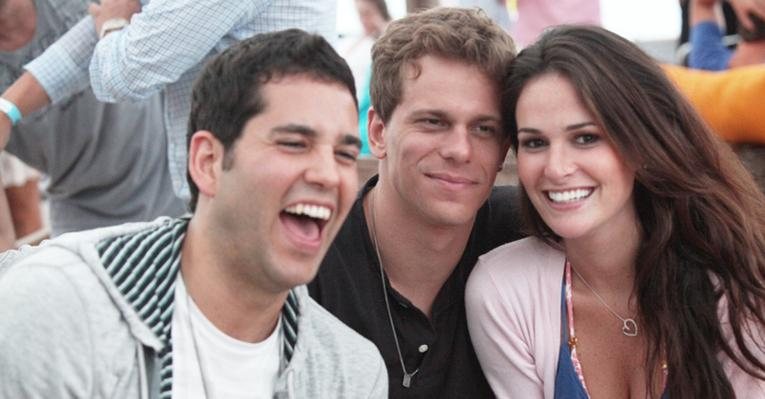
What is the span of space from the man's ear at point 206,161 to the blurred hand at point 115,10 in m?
1.17

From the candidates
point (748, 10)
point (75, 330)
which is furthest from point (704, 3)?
point (75, 330)

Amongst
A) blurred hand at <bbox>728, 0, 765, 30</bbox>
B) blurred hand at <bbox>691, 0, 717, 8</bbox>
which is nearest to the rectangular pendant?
blurred hand at <bbox>728, 0, 765, 30</bbox>

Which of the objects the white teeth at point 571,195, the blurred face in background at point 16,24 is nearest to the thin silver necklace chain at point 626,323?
the white teeth at point 571,195

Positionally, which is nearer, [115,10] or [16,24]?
[115,10]

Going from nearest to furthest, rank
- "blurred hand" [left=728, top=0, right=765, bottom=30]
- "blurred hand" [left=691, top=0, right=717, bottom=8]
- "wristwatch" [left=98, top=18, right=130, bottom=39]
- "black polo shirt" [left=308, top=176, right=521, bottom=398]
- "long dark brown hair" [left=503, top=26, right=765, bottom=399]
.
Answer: "long dark brown hair" [left=503, top=26, right=765, bottom=399], "black polo shirt" [left=308, top=176, right=521, bottom=398], "wristwatch" [left=98, top=18, right=130, bottom=39], "blurred hand" [left=728, top=0, right=765, bottom=30], "blurred hand" [left=691, top=0, right=717, bottom=8]

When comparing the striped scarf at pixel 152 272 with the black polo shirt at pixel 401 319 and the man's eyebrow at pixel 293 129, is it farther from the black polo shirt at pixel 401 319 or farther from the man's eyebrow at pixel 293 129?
the black polo shirt at pixel 401 319

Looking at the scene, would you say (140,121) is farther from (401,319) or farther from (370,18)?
(370,18)

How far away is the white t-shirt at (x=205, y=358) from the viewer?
2.22 m

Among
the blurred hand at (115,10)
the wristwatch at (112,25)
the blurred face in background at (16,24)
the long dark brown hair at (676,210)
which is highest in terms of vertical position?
the blurred hand at (115,10)

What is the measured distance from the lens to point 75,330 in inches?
82.4

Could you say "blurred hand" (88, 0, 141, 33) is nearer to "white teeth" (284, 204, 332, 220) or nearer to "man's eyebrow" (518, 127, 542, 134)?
"man's eyebrow" (518, 127, 542, 134)

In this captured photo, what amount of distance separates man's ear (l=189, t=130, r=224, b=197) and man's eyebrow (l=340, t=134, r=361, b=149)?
9.3 inches

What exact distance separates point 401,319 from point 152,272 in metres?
0.95

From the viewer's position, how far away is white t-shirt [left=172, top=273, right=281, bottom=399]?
222 centimetres
